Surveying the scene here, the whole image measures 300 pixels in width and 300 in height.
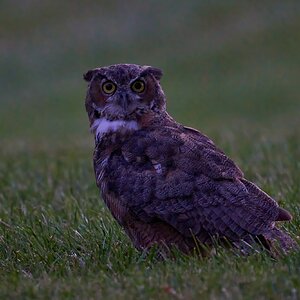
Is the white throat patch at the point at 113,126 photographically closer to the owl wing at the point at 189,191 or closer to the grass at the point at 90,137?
the owl wing at the point at 189,191

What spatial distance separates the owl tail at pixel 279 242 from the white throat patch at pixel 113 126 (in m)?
1.29

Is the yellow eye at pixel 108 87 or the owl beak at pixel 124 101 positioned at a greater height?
the yellow eye at pixel 108 87

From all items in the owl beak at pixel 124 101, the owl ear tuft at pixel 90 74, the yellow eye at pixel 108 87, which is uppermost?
the owl ear tuft at pixel 90 74

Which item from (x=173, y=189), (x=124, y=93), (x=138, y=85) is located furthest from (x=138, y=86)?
(x=173, y=189)

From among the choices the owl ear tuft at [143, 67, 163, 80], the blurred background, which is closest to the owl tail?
the owl ear tuft at [143, 67, 163, 80]

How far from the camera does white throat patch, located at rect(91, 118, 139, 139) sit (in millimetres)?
6277

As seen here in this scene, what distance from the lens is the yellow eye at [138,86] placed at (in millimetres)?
6434

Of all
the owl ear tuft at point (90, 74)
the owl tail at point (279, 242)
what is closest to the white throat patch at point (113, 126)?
the owl ear tuft at point (90, 74)

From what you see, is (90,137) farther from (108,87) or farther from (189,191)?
(189,191)

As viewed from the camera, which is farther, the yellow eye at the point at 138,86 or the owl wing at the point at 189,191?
the yellow eye at the point at 138,86

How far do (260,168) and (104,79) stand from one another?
3323 mm

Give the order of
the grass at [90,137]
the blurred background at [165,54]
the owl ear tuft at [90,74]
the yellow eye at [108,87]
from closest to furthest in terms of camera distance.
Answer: the grass at [90,137] < the yellow eye at [108,87] < the owl ear tuft at [90,74] < the blurred background at [165,54]

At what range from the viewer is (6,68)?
89.5 ft

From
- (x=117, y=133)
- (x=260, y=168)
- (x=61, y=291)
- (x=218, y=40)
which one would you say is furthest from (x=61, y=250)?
(x=218, y=40)
